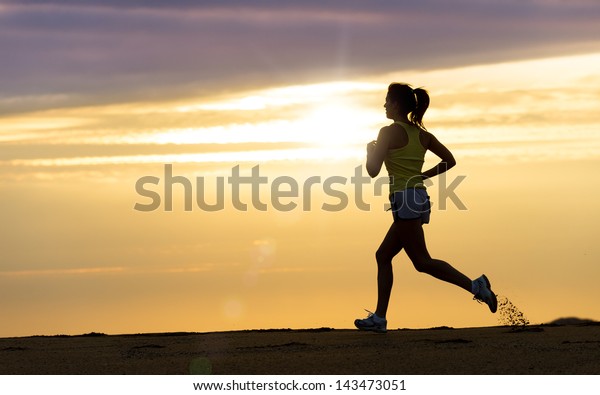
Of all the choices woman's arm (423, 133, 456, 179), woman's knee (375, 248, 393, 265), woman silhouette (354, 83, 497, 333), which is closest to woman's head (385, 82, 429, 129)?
woman silhouette (354, 83, 497, 333)

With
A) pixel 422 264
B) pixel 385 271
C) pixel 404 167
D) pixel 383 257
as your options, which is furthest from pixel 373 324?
pixel 404 167

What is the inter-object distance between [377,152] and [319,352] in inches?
82.9

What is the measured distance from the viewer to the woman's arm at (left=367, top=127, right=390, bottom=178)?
1154 cm

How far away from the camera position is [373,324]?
12.1 metres

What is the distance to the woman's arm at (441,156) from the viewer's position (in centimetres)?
1199

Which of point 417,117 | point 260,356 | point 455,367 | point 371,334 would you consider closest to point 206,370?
point 260,356

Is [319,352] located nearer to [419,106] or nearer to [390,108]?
[390,108]

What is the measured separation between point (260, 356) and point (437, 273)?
7.48ft

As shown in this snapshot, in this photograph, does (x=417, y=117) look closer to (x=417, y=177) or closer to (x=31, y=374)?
(x=417, y=177)

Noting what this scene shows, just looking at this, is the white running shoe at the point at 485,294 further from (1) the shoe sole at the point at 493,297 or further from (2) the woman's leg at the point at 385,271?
(2) the woman's leg at the point at 385,271

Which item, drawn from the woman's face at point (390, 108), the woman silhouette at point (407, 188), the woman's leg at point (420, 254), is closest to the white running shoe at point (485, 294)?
the woman silhouette at point (407, 188)

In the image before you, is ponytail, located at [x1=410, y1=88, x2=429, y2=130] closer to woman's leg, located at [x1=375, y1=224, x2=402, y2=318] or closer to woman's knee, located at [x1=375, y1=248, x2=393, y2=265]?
woman's leg, located at [x1=375, y1=224, x2=402, y2=318]

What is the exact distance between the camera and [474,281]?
1202cm

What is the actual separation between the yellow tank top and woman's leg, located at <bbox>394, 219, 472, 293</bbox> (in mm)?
360
